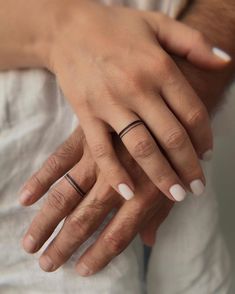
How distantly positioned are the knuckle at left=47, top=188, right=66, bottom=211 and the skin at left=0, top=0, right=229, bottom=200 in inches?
2.7

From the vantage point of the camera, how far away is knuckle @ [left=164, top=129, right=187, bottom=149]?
571mm

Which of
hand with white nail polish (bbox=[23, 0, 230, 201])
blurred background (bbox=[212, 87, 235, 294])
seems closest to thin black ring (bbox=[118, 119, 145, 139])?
hand with white nail polish (bbox=[23, 0, 230, 201])

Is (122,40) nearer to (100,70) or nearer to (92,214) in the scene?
(100,70)

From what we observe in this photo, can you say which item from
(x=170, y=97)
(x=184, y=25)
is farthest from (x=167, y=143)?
(x=184, y=25)

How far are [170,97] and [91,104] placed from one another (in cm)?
9

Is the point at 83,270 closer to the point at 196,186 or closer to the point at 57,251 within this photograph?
the point at 57,251

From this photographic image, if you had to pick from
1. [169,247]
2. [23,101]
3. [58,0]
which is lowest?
[169,247]

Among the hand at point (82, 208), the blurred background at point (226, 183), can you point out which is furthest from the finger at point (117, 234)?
the blurred background at point (226, 183)

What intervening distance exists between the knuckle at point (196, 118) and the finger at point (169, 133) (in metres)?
0.02

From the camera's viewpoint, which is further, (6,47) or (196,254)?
(196,254)

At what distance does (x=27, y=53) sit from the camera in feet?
2.07

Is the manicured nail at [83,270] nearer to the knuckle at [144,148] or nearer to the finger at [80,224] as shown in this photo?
the finger at [80,224]

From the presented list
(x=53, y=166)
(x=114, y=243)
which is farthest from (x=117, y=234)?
(x=53, y=166)

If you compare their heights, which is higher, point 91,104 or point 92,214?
point 91,104
